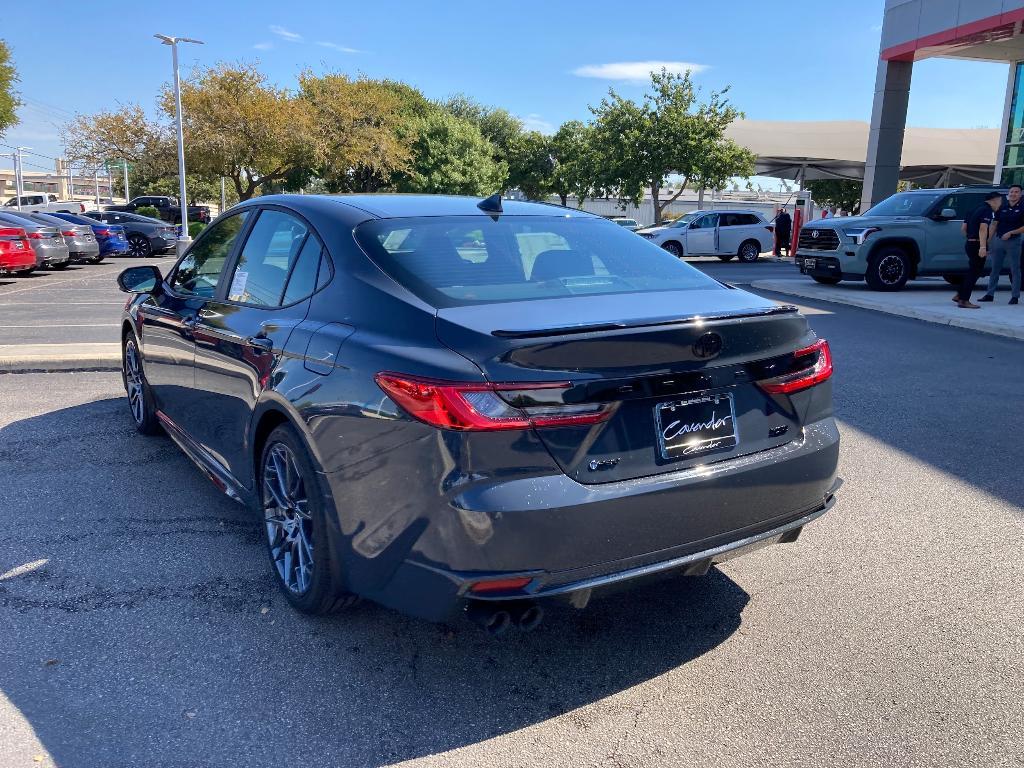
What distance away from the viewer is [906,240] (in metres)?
15.6

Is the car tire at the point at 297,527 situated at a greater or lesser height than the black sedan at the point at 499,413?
lesser

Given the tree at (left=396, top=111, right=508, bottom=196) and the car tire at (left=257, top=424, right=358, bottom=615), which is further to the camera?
the tree at (left=396, top=111, right=508, bottom=196)

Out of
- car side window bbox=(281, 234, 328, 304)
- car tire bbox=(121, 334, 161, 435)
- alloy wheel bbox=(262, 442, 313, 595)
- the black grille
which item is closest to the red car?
car tire bbox=(121, 334, 161, 435)

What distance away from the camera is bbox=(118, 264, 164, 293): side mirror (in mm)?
5129

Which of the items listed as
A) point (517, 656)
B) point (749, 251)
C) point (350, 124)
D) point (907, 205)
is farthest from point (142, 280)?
point (350, 124)

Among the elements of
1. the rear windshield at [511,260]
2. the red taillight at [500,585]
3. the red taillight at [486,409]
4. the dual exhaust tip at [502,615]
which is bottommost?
the dual exhaust tip at [502,615]

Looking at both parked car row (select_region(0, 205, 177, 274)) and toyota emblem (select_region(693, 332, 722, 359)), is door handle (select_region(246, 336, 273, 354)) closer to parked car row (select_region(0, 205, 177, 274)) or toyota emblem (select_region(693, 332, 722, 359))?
toyota emblem (select_region(693, 332, 722, 359))

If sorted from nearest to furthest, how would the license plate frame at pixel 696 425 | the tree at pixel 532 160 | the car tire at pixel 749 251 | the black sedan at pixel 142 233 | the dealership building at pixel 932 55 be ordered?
the license plate frame at pixel 696 425, the dealership building at pixel 932 55, the car tire at pixel 749 251, the black sedan at pixel 142 233, the tree at pixel 532 160

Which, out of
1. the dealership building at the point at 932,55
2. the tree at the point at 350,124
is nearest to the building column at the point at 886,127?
the dealership building at the point at 932,55

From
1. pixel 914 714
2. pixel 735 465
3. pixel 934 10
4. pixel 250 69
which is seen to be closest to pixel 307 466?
pixel 735 465

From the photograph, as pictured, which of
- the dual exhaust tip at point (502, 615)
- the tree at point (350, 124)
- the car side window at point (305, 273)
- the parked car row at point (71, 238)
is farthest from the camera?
the tree at point (350, 124)

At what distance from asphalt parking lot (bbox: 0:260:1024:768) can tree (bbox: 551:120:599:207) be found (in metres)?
35.9

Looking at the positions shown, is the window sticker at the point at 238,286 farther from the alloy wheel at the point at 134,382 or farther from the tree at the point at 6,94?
the tree at the point at 6,94

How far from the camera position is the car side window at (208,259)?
14.1 ft
